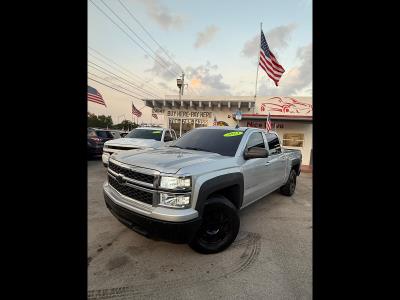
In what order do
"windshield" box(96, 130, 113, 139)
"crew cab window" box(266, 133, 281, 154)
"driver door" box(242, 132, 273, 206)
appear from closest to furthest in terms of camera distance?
"driver door" box(242, 132, 273, 206) → "crew cab window" box(266, 133, 281, 154) → "windshield" box(96, 130, 113, 139)

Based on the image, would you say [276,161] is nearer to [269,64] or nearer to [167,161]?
[167,161]

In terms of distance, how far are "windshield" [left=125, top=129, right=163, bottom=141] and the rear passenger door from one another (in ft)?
15.8

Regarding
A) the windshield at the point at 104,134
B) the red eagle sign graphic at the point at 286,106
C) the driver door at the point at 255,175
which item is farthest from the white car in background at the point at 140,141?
the red eagle sign graphic at the point at 286,106

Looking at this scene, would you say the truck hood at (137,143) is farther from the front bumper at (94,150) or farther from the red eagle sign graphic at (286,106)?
the red eagle sign graphic at (286,106)

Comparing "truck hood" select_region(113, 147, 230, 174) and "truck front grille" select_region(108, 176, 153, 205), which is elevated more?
"truck hood" select_region(113, 147, 230, 174)

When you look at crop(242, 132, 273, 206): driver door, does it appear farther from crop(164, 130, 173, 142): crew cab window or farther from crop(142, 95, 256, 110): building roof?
crop(142, 95, 256, 110): building roof

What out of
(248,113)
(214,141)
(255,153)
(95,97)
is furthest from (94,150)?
(255,153)

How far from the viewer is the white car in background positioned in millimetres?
7363

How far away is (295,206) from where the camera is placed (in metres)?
5.32

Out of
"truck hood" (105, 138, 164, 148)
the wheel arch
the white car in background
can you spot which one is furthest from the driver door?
"truck hood" (105, 138, 164, 148)

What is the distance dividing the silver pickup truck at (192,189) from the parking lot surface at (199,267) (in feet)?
1.02
